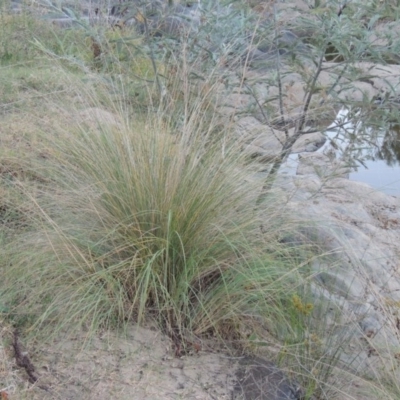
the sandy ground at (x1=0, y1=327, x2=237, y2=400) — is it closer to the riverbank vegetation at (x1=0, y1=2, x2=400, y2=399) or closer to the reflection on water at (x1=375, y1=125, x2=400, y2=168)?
the riverbank vegetation at (x1=0, y1=2, x2=400, y2=399)

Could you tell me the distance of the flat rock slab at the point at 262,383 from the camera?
2410 mm

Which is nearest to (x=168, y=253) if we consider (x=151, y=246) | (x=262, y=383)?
(x=151, y=246)

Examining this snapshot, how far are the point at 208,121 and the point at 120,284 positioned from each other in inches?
45.1

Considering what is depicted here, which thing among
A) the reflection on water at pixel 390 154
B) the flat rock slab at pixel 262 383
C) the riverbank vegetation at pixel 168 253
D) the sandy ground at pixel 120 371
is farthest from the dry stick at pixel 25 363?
the reflection on water at pixel 390 154

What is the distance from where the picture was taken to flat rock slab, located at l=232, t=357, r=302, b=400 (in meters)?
2.41

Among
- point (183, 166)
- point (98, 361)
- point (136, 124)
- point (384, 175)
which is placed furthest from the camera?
point (384, 175)

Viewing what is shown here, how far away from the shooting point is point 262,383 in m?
2.46

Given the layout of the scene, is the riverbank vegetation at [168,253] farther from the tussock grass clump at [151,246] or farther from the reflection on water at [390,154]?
the reflection on water at [390,154]

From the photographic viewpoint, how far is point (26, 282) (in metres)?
2.65

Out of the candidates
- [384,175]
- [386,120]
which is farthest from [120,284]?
[384,175]

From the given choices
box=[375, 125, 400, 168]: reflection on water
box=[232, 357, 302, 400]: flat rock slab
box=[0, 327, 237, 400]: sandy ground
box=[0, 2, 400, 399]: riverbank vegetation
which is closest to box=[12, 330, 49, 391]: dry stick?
box=[0, 327, 237, 400]: sandy ground

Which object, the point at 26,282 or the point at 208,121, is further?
the point at 208,121

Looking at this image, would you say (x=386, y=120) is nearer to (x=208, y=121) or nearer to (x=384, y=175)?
(x=208, y=121)

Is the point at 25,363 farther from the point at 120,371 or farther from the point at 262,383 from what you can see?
the point at 262,383
